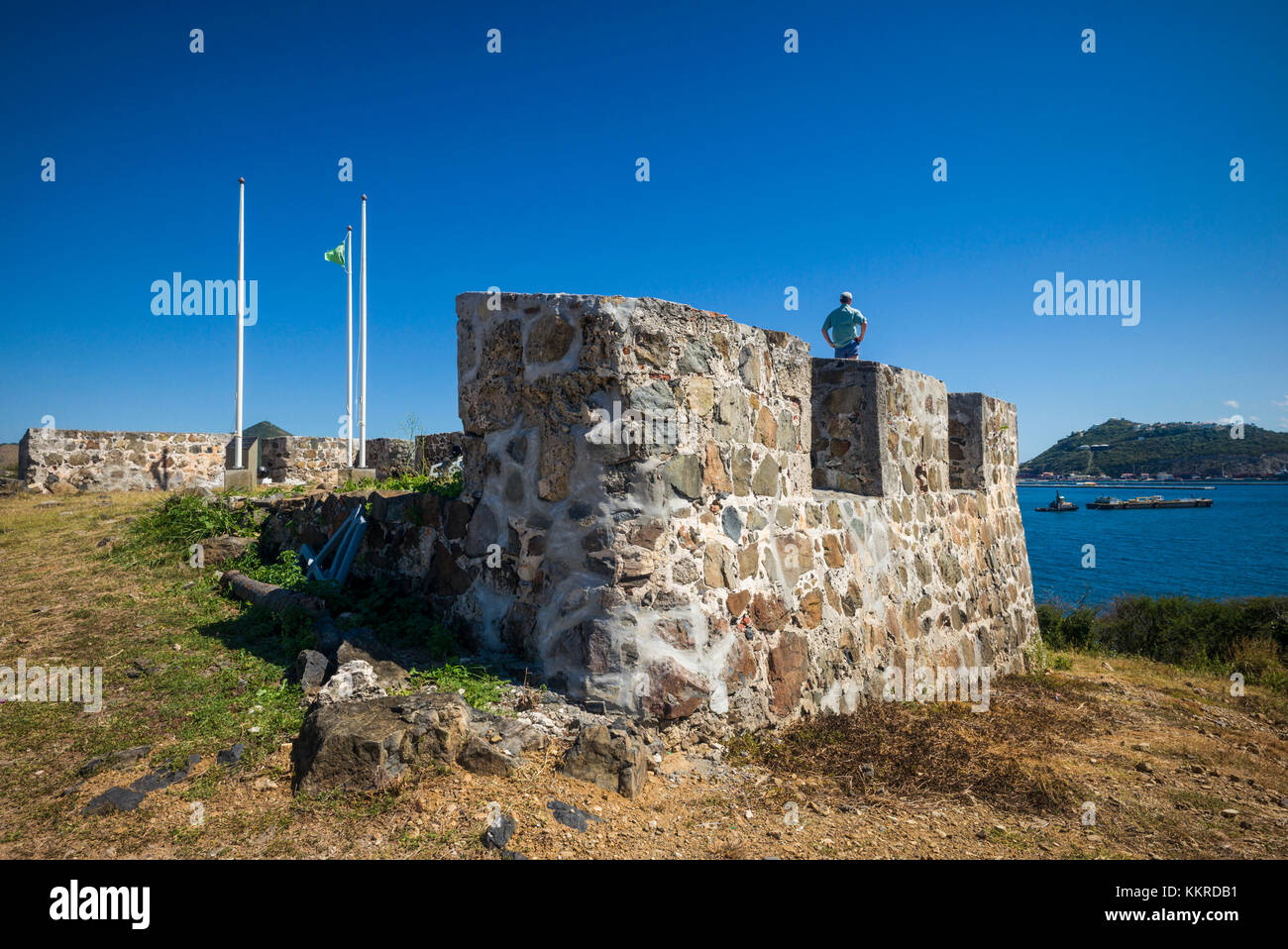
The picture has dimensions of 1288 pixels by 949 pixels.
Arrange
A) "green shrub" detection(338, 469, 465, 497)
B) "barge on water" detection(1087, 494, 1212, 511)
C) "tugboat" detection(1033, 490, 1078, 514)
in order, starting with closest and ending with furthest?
"green shrub" detection(338, 469, 465, 497)
"tugboat" detection(1033, 490, 1078, 514)
"barge on water" detection(1087, 494, 1212, 511)

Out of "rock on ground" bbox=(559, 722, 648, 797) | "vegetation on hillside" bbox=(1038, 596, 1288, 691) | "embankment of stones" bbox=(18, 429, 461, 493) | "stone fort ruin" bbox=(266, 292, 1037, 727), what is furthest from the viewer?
"embankment of stones" bbox=(18, 429, 461, 493)

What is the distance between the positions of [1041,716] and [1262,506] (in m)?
103

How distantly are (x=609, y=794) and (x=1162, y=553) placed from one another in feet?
150

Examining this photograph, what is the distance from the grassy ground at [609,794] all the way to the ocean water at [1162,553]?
14.3 m

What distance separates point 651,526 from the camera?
4160 millimetres

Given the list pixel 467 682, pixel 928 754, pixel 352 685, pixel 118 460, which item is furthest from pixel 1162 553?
pixel 118 460

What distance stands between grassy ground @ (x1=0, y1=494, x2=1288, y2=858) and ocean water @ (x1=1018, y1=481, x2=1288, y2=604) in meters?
14.3

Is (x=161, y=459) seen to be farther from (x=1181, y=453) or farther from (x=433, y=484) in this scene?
(x=1181, y=453)

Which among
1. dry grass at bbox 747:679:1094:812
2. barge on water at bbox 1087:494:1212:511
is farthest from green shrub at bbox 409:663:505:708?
barge on water at bbox 1087:494:1212:511

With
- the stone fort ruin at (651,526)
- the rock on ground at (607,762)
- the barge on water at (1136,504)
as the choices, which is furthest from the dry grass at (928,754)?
the barge on water at (1136,504)

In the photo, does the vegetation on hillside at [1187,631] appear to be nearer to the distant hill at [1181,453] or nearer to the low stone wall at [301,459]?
the low stone wall at [301,459]

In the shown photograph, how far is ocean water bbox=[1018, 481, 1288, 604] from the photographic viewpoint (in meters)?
25.8

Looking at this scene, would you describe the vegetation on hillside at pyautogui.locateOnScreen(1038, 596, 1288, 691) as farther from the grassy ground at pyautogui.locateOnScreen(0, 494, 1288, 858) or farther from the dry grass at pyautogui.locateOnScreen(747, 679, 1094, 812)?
the dry grass at pyautogui.locateOnScreen(747, 679, 1094, 812)

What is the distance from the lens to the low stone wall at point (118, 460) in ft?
47.0
